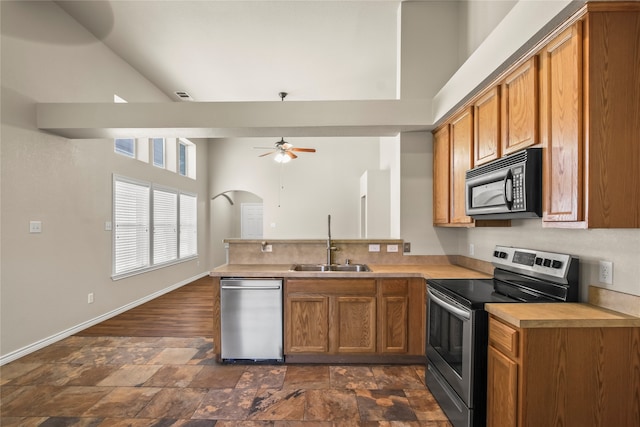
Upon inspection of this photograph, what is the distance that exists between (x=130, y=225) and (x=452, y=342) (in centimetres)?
472

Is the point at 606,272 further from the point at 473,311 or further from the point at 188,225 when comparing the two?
the point at 188,225

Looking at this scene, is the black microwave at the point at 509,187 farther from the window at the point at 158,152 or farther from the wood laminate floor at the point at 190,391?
the window at the point at 158,152

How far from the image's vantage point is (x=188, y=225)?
668cm

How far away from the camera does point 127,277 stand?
458cm

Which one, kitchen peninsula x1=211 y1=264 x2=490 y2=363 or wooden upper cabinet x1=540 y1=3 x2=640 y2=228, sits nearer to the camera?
wooden upper cabinet x1=540 y1=3 x2=640 y2=228

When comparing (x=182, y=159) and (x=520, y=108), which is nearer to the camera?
(x=520, y=108)

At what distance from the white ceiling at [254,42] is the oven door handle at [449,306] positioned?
117 inches

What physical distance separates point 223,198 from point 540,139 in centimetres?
808

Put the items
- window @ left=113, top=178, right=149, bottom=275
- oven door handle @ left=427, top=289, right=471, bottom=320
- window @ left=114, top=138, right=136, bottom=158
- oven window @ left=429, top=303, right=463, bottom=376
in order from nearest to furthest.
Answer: oven door handle @ left=427, top=289, right=471, bottom=320, oven window @ left=429, top=303, right=463, bottom=376, window @ left=113, top=178, right=149, bottom=275, window @ left=114, top=138, right=136, bottom=158

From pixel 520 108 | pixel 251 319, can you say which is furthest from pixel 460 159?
pixel 251 319

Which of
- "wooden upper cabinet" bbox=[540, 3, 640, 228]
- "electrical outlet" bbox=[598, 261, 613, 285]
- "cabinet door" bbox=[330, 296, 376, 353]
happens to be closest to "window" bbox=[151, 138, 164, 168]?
"cabinet door" bbox=[330, 296, 376, 353]

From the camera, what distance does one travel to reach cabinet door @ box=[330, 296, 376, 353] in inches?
111

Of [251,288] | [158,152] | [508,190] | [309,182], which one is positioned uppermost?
[158,152]

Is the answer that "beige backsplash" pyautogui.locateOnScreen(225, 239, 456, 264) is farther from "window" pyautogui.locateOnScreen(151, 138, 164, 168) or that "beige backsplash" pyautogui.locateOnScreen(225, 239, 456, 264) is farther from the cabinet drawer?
"window" pyautogui.locateOnScreen(151, 138, 164, 168)
